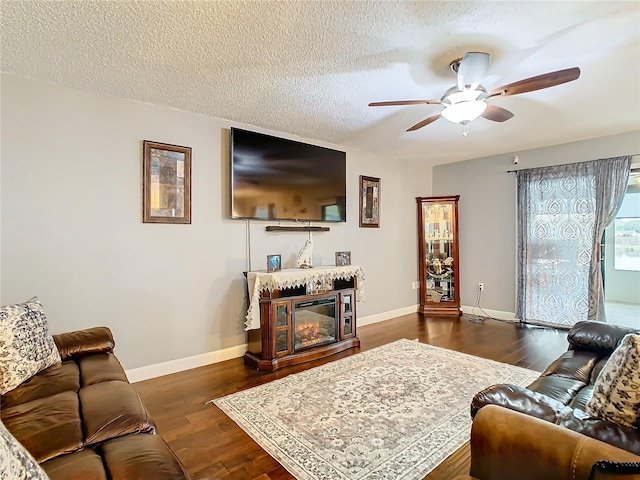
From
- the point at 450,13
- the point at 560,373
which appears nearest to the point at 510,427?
the point at 560,373

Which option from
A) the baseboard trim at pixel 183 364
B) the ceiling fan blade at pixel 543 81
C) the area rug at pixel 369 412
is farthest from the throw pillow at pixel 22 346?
the ceiling fan blade at pixel 543 81

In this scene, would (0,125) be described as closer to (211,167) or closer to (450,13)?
(211,167)

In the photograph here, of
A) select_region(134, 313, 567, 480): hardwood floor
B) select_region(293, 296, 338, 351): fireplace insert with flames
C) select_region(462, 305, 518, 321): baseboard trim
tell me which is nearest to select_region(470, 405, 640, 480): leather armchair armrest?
select_region(134, 313, 567, 480): hardwood floor

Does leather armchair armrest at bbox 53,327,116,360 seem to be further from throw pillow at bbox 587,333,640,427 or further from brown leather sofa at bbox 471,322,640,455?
throw pillow at bbox 587,333,640,427

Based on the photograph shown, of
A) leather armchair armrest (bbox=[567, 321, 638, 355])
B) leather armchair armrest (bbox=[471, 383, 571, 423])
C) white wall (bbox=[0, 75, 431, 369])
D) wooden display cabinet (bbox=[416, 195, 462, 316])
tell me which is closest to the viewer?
leather armchair armrest (bbox=[471, 383, 571, 423])

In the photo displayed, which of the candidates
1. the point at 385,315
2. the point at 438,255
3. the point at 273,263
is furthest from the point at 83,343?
the point at 438,255

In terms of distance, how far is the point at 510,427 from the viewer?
1.14 m

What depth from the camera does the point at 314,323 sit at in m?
3.71

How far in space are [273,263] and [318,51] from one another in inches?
84.9

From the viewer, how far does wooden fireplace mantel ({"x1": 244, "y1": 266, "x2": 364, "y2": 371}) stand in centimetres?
328

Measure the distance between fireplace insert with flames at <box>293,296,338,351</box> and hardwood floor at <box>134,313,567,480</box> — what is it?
250 millimetres

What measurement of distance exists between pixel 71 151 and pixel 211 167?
3.81ft

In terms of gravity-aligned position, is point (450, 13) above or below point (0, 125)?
above

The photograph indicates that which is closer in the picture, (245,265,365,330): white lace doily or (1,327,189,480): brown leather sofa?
(1,327,189,480): brown leather sofa
